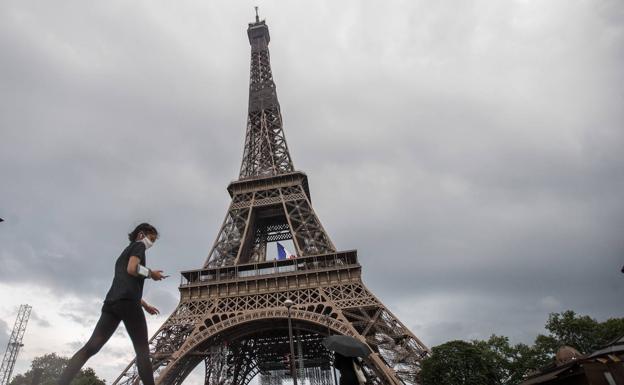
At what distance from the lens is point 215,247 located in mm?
34062

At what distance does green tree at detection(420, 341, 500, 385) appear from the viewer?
23.7 m

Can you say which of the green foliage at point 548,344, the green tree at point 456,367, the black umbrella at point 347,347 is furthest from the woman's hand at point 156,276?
the green foliage at point 548,344

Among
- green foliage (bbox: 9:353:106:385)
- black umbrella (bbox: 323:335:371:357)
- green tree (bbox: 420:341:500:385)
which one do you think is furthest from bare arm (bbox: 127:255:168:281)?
green foliage (bbox: 9:353:106:385)

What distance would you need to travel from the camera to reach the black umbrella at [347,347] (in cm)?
650

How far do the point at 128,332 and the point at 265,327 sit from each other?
2620 cm

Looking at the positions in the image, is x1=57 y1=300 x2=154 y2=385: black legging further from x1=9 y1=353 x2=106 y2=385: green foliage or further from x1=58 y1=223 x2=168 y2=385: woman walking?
x1=9 y1=353 x2=106 y2=385: green foliage

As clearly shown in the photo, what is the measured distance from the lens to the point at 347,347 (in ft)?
21.6

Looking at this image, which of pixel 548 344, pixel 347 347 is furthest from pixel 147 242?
pixel 548 344

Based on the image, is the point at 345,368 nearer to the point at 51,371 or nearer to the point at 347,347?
the point at 347,347

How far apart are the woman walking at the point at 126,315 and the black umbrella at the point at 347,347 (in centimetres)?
294

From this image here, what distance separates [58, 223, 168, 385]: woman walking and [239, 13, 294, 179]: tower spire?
3564 cm

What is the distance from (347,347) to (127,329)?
344 cm

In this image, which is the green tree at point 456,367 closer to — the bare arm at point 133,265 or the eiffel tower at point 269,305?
the eiffel tower at point 269,305

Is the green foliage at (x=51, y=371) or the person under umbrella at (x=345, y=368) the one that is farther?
the green foliage at (x=51, y=371)
